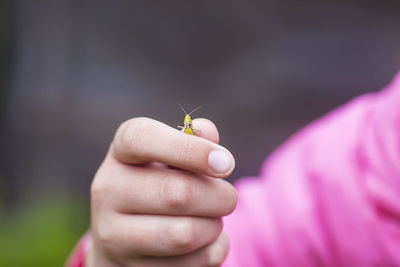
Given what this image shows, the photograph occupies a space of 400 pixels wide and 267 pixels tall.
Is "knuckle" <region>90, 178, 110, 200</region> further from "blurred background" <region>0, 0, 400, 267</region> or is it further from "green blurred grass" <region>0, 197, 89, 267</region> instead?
"blurred background" <region>0, 0, 400, 267</region>

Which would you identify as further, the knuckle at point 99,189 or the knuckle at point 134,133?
the knuckle at point 99,189

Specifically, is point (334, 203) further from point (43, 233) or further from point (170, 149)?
point (43, 233)

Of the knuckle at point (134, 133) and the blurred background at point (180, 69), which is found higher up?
the blurred background at point (180, 69)

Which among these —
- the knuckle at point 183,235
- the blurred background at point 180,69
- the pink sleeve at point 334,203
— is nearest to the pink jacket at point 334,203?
the pink sleeve at point 334,203

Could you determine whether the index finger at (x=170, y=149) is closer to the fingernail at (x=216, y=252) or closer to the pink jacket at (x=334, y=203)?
the fingernail at (x=216, y=252)

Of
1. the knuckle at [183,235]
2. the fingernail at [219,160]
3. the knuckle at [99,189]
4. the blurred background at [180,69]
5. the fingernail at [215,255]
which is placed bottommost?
the fingernail at [215,255]

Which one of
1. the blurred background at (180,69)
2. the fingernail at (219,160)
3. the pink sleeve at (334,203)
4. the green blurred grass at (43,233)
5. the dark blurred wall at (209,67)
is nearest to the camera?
the fingernail at (219,160)

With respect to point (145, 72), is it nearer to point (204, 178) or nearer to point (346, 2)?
point (346, 2)

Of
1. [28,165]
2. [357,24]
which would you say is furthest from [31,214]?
[357,24]
